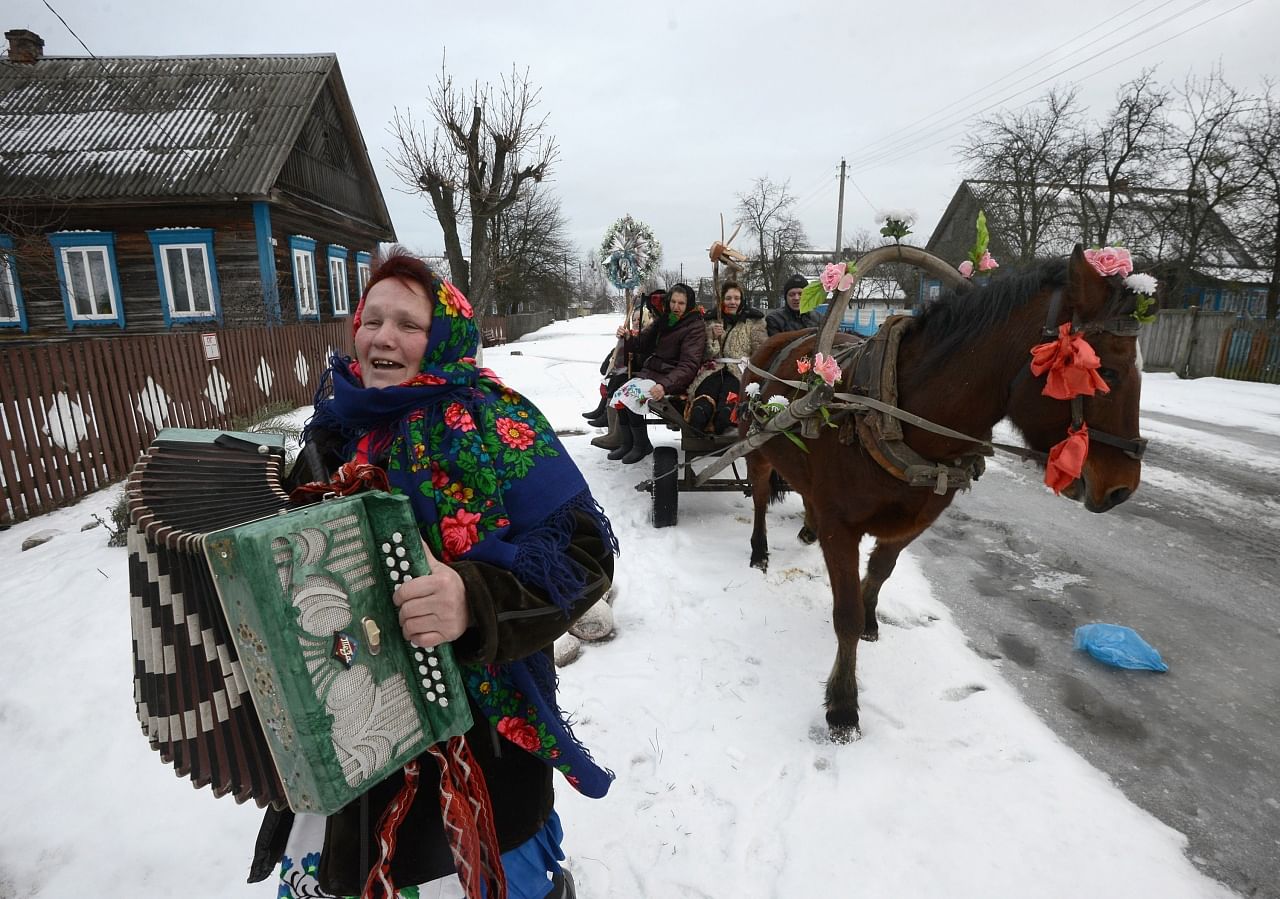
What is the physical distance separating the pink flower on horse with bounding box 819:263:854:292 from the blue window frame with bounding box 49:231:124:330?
1577 cm

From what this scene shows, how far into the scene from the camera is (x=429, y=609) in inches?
40.3

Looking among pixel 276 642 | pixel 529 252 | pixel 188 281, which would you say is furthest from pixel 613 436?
pixel 529 252

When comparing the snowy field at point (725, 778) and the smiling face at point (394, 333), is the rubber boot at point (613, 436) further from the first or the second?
the smiling face at point (394, 333)

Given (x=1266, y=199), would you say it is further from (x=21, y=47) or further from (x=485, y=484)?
(x=21, y=47)

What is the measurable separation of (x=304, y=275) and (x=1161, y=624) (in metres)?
16.7

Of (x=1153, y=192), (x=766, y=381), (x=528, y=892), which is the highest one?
(x=1153, y=192)

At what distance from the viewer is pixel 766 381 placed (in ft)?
13.3

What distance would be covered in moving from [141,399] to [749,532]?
6.88 meters

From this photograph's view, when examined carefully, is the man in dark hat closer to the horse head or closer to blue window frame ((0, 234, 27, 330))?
the horse head

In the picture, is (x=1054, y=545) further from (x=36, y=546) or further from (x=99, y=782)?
(x=36, y=546)

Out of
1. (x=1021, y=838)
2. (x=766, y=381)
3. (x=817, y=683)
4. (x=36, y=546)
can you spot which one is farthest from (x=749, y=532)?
(x=36, y=546)

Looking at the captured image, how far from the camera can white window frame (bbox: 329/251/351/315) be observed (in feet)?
53.0

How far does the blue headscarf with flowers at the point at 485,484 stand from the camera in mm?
1229

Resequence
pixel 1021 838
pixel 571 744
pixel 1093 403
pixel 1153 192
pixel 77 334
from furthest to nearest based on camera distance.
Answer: pixel 1153 192 < pixel 77 334 < pixel 1021 838 < pixel 1093 403 < pixel 571 744
